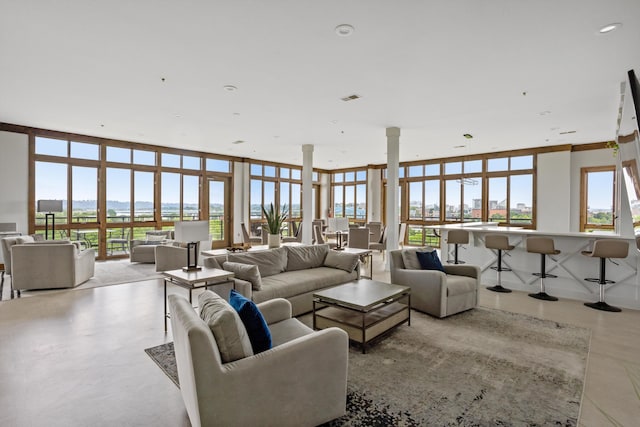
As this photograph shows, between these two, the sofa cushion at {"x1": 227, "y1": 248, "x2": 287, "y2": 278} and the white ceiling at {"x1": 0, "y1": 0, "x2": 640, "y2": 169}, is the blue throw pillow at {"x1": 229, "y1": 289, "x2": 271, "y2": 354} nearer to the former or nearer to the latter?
the sofa cushion at {"x1": 227, "y1": 248, "x2": 287, "y2": 278}

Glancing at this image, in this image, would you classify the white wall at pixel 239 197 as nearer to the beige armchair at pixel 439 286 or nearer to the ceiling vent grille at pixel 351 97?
the ceiling vent grille at pixel 351 97

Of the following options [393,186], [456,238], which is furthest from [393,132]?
[456,238]

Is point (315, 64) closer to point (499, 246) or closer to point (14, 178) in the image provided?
point (499, 246)

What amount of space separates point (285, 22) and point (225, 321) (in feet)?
8.73

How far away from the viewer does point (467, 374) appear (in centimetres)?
269

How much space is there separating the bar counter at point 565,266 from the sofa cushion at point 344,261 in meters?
2.31

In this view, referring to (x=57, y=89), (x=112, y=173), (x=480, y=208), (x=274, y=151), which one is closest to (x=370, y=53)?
(x=57, y=89)

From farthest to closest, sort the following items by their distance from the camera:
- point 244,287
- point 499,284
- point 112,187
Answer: point 112,187
point 499,284
point 244,287

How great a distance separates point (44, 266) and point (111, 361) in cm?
330

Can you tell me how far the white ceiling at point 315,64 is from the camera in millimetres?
2932

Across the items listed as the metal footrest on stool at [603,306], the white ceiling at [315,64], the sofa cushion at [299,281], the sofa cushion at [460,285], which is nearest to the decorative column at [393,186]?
the white ceiling at [315,64]

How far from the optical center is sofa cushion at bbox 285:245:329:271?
183 inches

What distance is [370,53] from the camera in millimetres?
3678

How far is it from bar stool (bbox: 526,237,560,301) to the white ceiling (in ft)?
6.99
